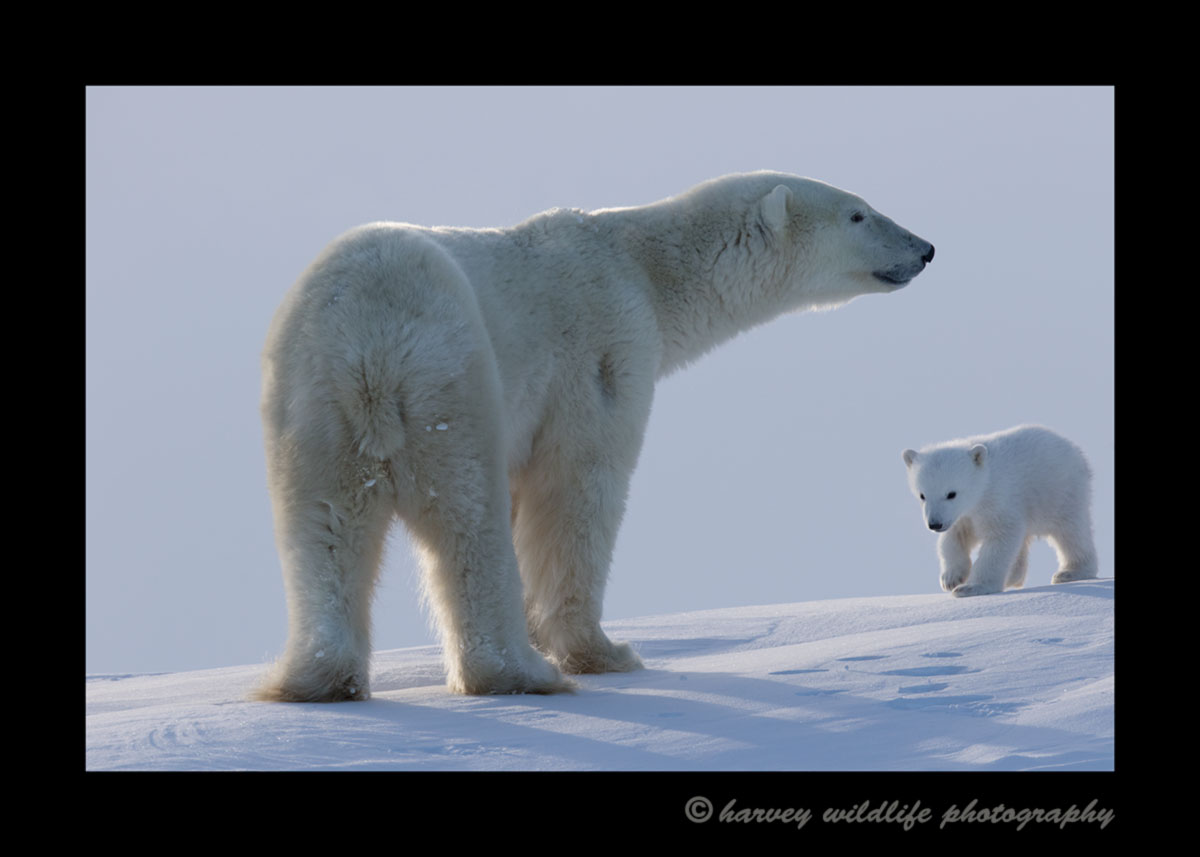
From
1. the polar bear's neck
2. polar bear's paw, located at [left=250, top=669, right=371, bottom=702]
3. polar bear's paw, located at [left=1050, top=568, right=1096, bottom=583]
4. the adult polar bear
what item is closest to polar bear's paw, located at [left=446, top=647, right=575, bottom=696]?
the adult polar bear

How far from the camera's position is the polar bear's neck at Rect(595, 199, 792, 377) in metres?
5.26

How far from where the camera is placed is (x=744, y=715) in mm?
3447

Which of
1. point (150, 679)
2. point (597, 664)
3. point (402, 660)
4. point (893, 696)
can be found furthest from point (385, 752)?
point (150, 679)

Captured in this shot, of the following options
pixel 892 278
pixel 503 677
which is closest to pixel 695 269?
pixel 892 278

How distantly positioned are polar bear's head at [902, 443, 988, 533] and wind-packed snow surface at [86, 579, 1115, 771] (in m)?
1.31

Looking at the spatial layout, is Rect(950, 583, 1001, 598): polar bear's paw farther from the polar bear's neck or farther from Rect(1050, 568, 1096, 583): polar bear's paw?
the polar bear's neck

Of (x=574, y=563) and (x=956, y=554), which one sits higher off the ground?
(x=574, y=563)

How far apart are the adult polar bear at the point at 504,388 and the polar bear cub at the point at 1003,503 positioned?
1302 mm

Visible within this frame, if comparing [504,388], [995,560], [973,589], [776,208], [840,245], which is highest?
[776,208]

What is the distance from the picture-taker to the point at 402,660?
541 centimetres

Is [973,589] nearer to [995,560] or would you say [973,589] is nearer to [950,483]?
[995,560]

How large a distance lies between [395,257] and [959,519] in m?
3.74

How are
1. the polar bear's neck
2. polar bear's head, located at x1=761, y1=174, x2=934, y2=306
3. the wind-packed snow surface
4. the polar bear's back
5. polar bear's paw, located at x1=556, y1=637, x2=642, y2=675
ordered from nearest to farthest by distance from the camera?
1. the wind-packed snow surface
2. polar bear's paw, located at x1=556, y1=637, x2=642, y2=675
3. the polar bear's neck
4. polar bear's head, located at x1=761, y1=174, x2=934, y2=306
5. the polar bear's back

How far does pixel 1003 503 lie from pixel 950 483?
0.33m
